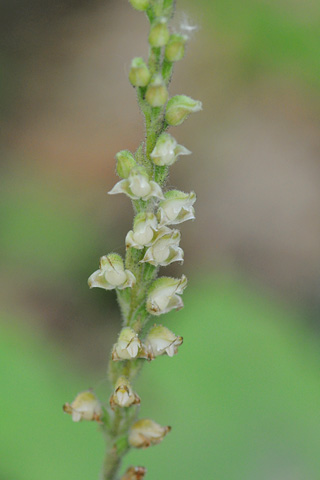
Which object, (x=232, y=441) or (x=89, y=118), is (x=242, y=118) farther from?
(x=232, y=441)

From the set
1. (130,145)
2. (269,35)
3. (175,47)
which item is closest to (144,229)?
(175,47)

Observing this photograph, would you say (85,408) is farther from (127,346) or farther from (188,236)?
(188,236)

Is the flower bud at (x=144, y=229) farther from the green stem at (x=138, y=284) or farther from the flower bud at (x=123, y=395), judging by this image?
the flower bud at (x=123, y=395)

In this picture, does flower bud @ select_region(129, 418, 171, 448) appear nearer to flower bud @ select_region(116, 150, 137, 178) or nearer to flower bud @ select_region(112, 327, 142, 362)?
flower bud @ select_region(112, 327, 142, 362)

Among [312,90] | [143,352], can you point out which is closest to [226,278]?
[143,352]

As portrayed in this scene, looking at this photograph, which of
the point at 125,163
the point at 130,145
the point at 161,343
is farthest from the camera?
the point at 130,145
